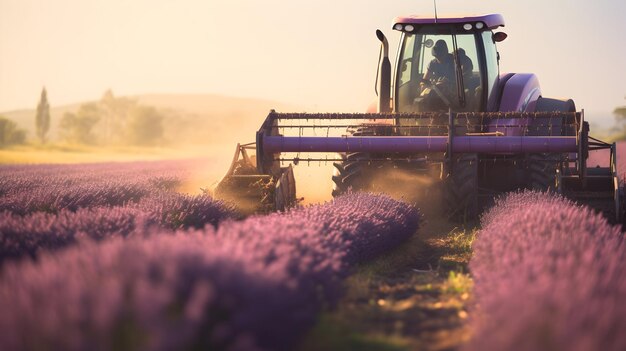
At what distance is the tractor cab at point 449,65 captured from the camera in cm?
1095

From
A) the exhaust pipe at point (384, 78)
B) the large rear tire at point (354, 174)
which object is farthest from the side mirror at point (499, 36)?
the large rear tire at point (354, 174)

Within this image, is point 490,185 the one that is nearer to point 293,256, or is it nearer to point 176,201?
point 176,201

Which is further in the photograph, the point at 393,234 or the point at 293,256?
the point at 393,234

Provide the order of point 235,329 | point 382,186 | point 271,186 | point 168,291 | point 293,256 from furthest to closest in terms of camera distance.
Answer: point 382,186 < point 271,186 < point 293,256 < point 235,329 < point 168,291

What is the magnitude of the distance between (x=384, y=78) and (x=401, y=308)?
20.0ft

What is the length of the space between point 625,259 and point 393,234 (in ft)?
11.5

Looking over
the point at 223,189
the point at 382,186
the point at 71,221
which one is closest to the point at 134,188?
the point at 223,189

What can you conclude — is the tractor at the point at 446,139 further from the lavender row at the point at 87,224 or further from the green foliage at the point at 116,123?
the green foliage at the point at 116,123

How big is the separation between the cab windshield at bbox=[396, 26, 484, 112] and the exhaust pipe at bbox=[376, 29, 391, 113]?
0.95 feet

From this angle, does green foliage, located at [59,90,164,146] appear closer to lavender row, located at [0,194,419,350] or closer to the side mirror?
the side mirror

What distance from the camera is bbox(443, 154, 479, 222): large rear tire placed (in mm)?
10266

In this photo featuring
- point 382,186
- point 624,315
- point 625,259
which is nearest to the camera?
point 624,315

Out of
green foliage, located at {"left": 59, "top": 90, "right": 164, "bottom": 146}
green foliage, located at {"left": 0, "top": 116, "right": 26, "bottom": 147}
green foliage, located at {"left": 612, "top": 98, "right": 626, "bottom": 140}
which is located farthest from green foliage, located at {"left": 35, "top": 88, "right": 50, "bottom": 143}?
green foliage, located at {"left": 612, "top": 98, "right": 626, "bottom": 140}

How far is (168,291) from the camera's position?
9.56 ft
